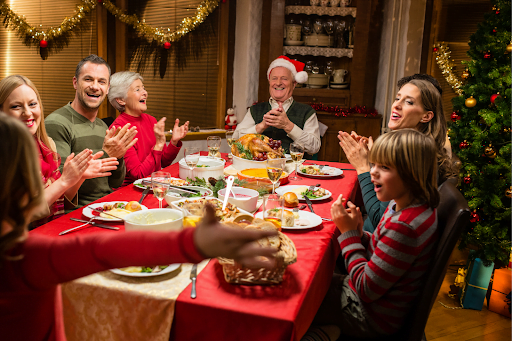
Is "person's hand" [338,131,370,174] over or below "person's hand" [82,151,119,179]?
over

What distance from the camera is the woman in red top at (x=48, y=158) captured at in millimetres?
1706

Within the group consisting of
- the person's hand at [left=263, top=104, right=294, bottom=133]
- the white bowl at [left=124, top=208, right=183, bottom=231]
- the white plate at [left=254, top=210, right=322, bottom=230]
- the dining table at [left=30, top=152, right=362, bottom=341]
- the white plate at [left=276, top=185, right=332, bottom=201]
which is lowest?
the dining table at [left=30, top=152, right=362, bottom=341]

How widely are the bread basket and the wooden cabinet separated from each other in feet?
11.7

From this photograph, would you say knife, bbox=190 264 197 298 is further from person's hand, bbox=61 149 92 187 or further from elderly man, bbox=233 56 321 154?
elderly man, bbox=233 56 321 154

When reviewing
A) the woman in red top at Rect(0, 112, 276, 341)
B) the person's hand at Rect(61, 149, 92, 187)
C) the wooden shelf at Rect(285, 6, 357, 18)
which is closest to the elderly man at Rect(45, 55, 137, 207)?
the person's hand at Rect(61, 149, 92, 187)

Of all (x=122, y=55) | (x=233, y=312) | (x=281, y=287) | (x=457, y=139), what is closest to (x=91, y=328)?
(x=233, y=312)

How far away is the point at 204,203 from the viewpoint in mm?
1582

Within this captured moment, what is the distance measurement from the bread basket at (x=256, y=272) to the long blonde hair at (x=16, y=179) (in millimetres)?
552

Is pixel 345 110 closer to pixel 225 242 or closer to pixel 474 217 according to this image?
pixel 474 217

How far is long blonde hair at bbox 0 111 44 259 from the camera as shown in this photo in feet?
2.22

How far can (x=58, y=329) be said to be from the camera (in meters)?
0.88

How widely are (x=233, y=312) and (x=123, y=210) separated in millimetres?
821

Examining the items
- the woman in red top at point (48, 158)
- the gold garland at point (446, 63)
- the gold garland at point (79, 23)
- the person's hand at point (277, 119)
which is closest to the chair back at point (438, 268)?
the woman in red top at point (48, 158)

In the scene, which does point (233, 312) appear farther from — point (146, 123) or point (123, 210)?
point (146, 123)
